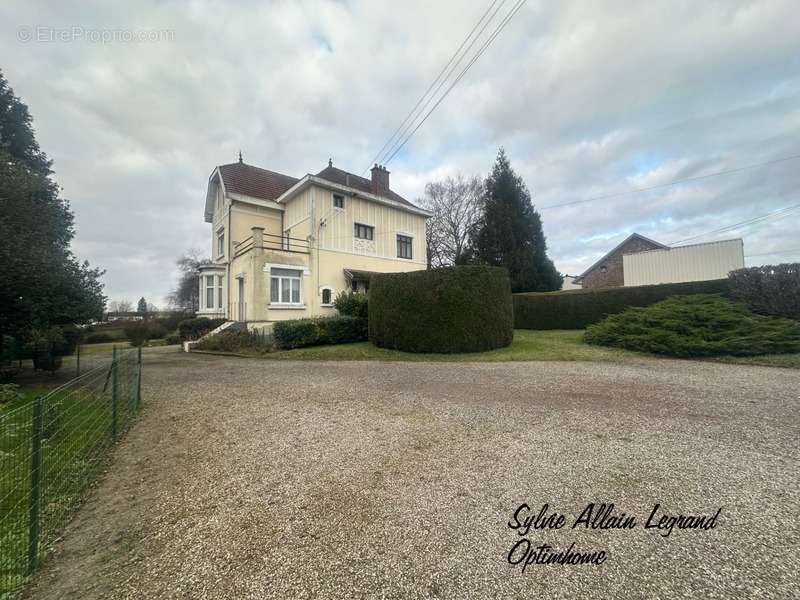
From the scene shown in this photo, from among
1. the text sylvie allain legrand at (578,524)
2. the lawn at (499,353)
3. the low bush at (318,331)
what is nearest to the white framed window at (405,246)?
the low bush at (318,331)

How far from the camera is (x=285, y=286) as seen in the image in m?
14.9

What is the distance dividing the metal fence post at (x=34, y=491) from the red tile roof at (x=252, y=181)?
1756cm

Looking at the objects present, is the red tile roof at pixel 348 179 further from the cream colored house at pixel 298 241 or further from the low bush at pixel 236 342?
the low bush at pixel 236 342

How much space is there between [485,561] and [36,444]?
10.2 feet

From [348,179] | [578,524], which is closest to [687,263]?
[348,179]

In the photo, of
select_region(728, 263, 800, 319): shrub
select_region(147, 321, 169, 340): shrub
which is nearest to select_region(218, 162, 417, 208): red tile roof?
select_region(147, 321, 169, 340): shrub

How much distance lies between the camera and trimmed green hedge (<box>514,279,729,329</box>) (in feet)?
39.3

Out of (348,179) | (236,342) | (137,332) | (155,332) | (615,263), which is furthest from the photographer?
(615,263)

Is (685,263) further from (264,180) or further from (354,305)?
(264,180)

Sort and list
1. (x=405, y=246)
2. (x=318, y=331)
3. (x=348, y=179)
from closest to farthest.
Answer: (x=318, y=331), (x=348, y=179), (x=405, y=246)

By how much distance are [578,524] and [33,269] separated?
10603 millimetres

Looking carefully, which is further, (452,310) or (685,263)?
(685,263)

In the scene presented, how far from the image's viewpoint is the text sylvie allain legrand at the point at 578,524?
1.91 m

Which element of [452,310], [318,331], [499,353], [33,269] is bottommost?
[499,353]
